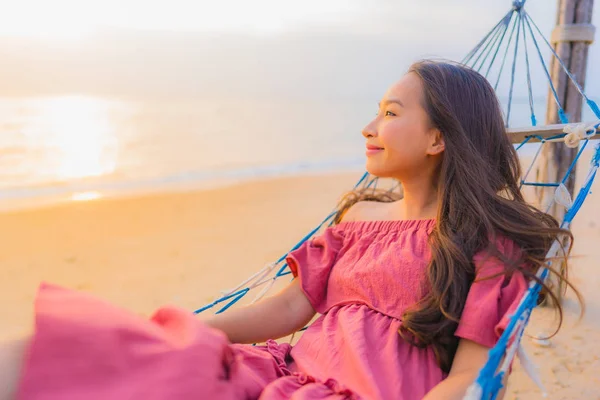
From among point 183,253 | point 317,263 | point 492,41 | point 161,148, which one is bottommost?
point 161,148

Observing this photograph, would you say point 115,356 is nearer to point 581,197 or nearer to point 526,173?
point 581,197

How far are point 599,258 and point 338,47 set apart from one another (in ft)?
68.7

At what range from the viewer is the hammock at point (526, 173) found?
1029 mm

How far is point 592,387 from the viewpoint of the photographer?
2.14 metres

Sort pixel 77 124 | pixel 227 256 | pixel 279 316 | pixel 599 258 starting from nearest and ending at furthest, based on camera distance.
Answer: pixel 279 316
pixel 599 258
pixel 227 256
pixel 77 124

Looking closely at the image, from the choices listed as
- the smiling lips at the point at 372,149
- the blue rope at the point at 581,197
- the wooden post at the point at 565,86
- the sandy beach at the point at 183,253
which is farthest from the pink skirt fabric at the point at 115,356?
the wooden post at the point at 565,86

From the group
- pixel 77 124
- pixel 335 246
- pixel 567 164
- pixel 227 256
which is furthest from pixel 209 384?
pixel 77 124

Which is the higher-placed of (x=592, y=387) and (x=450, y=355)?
(x=450, y=355)

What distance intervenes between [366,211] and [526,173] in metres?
0.66

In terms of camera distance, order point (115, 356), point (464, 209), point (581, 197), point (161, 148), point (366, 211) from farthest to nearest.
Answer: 1. point (161, 148)
2. point (366, 211)
3. point (581, 197)
4. point (464, 209)
5. point (115, 356)

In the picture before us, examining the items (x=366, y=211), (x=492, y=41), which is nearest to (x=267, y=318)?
(x=366, y=211)

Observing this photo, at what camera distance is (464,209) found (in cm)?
134

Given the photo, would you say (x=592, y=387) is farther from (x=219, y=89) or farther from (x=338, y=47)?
(x=219, y=89)

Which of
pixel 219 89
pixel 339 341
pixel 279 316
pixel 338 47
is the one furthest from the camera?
pixel 219 89
